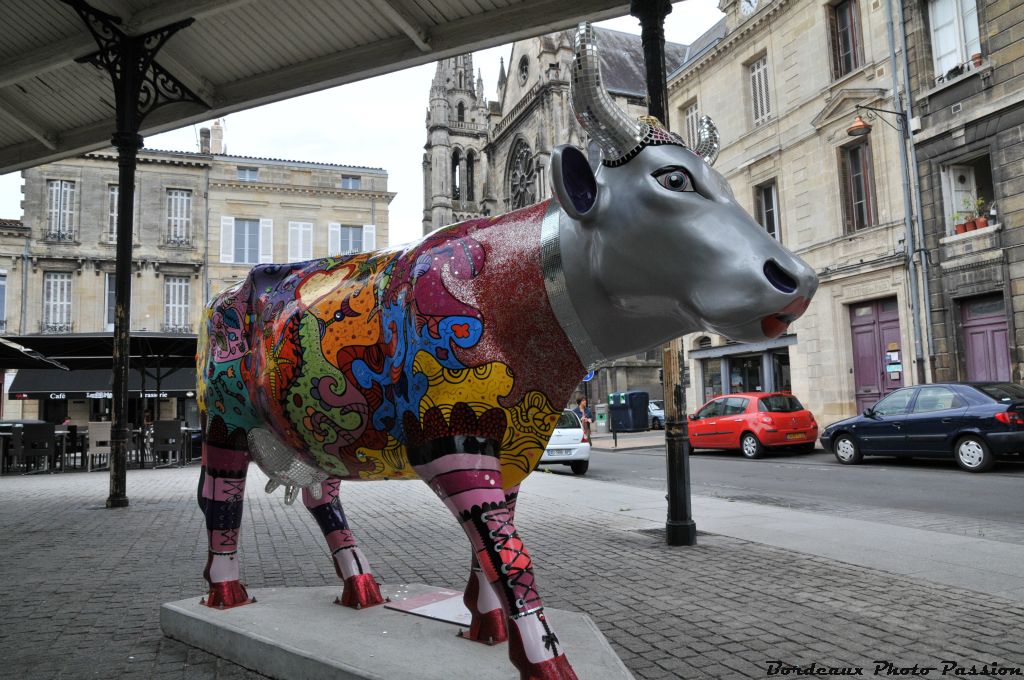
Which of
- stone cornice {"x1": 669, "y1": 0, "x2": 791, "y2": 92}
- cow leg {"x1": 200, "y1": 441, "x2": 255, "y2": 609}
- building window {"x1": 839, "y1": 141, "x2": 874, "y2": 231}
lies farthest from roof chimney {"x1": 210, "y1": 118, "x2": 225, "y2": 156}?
cow leg {"x1": 200, "y1": 441, "x2": 255, "y2": 609}

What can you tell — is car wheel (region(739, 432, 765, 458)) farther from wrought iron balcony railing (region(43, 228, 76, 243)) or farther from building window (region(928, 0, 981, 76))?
wrought iron balcony railing (region(43, 228, 76, 243))

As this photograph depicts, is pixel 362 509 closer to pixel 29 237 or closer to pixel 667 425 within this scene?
pixel 667 425

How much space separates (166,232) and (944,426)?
2656 centimetres

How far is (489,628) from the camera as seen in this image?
2900 millimetres

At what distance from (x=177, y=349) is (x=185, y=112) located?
778 cm

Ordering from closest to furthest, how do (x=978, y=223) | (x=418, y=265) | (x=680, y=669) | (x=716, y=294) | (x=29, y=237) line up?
1. (x=716, y=294)
2. (x=418, y=265)
3. (x=680, y=669)
4. (x=978, y=223)
5. (x=29, y=237)

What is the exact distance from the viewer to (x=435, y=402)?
2256 mm

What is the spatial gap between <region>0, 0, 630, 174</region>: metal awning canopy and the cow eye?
5147mm

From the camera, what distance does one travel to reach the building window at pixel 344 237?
29.8 meters

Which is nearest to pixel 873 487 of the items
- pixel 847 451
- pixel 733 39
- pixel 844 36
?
pixel 847 451

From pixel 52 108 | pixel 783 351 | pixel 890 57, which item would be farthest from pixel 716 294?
pixel 783 351

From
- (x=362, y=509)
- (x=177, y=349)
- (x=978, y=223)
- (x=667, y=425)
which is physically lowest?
(x=362, y=509)

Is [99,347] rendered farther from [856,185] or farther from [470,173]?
[470,173]

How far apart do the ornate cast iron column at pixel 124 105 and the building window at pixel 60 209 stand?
21769 millimetres
